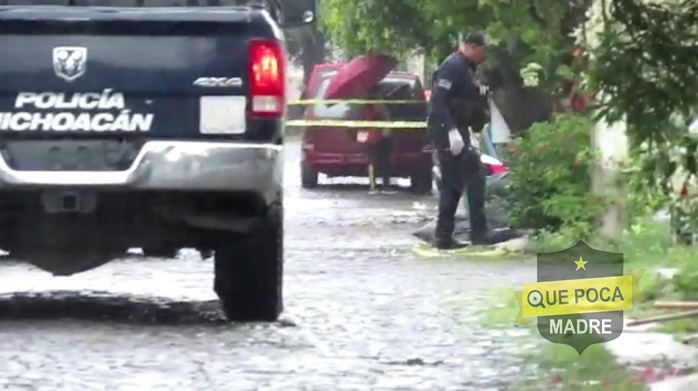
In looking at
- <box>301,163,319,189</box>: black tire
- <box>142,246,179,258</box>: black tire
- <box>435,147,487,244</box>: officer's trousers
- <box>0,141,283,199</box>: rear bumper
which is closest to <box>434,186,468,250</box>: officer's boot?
<box>435,147,487,244</box>: officer's trousers

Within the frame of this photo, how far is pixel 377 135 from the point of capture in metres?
26.6

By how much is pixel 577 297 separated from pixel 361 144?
1737cm

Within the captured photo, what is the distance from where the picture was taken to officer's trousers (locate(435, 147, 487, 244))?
1591 cm

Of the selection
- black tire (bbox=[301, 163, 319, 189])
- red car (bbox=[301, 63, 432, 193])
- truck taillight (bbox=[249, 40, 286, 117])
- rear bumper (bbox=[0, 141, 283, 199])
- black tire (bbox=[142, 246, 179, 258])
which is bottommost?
black tire (bbox=[301, 163, 319, 189])

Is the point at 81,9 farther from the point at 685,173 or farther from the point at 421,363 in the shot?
the point at 685,173

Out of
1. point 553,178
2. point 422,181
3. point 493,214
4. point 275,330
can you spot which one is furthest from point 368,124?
point 275,330

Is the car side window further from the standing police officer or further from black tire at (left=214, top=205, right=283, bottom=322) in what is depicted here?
black tire at (left=214, top=205, right=283, bottom=322)

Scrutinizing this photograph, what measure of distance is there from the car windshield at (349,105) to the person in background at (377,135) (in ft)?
0.56

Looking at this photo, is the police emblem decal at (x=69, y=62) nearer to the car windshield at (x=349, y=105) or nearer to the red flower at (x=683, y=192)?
the red flower at (x=683, y=192)

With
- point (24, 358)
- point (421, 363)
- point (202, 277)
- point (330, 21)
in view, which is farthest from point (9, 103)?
point (330, 21)

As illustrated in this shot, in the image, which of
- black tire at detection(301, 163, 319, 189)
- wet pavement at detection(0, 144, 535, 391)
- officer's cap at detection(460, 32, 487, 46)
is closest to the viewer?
wet pavement at detection(0, 144, 535, 391)

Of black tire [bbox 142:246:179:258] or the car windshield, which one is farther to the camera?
the car windshield

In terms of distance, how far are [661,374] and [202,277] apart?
581 centimetres

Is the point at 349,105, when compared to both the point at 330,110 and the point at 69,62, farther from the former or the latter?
the point at 69,62
